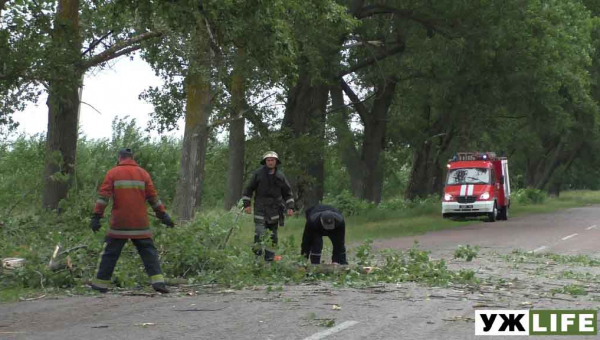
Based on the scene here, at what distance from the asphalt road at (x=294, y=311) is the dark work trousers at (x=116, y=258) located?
38cm

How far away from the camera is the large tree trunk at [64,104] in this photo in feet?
66.7

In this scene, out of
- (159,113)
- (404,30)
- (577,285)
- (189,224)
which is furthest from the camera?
(404,30)

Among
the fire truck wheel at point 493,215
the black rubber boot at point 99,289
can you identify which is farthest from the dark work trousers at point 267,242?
the fire truck wheel at point 493,215

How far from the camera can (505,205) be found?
3641cm

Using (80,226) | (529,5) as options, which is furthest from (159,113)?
(80,226)

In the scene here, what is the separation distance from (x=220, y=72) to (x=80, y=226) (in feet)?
22.8

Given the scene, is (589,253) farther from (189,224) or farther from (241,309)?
(241,309)

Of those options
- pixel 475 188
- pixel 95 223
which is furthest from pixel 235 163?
pixel 95 223

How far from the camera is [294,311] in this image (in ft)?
32.3

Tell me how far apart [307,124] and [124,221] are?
21.1m

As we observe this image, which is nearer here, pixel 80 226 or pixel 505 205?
pixel 80 226

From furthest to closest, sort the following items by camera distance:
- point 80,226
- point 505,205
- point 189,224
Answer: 1. point 505,205
2. point 80,226
3. point 189,224

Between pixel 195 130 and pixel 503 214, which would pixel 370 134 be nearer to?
pixel 503 214

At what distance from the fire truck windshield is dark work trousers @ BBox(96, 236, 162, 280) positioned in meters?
23.9
